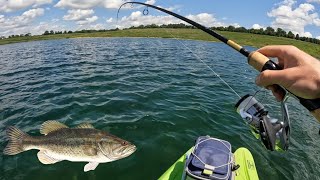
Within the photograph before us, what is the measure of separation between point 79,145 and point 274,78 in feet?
13.6

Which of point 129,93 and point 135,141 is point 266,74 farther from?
point 129,93

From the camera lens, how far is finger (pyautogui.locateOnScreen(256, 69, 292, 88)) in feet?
8.02

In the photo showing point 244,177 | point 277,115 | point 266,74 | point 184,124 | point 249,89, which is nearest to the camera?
point 266,74

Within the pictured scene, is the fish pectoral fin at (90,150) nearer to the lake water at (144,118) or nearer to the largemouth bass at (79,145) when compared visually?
the largemouth bass at (79,145)

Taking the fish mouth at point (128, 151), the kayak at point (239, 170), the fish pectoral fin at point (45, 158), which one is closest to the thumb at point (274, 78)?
the fish mouth at point (128, 151)

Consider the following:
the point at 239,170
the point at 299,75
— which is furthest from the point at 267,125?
the point at 239,170

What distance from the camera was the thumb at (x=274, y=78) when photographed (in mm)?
2461

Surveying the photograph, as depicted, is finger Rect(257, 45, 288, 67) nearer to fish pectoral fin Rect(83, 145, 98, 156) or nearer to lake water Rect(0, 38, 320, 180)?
fish pectoral fin Rect(83, 145, 98, 156)

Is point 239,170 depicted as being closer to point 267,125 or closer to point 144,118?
point 267,125

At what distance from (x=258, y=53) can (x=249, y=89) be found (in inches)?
672

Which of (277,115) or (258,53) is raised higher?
(258,53)

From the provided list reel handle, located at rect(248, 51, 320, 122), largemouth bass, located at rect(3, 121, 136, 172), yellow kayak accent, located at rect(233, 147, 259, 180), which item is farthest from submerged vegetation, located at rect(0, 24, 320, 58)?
reel handle, located at rect(248, 51, 320, 122)

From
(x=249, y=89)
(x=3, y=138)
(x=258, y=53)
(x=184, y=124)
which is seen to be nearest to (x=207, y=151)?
(x=258, y=53)

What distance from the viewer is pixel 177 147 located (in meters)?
9.63
